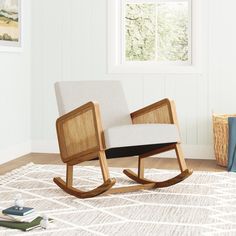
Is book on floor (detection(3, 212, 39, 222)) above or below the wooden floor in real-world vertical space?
above

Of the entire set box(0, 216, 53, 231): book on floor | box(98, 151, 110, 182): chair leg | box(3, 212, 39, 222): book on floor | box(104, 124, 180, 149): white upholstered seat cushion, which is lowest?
box(0, 216, 53, 231): book on floor

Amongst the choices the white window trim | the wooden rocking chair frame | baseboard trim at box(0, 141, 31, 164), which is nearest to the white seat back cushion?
the wooden rocking chair frame

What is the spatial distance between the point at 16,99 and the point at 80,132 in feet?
5.89

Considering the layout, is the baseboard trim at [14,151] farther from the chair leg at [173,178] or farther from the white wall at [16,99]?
the chair leg at [173,178]

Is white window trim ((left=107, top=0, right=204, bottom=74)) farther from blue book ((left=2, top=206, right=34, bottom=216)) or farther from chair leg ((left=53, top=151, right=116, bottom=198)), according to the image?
blue book ((left=2, top=206, right=34, bottom=216))

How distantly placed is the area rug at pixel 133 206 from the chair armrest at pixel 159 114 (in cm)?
47

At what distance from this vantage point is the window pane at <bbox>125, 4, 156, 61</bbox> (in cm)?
541

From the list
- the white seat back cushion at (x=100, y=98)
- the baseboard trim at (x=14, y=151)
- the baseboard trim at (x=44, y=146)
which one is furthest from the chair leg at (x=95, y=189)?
the baseboard trim at (x=44, y=146)

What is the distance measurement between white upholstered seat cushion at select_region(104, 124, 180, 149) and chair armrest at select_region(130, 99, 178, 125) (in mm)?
172

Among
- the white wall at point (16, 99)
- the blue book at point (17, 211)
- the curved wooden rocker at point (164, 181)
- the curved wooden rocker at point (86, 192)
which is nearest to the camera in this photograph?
the blue book at point (17, 211)

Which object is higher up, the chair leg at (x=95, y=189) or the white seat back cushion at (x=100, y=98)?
the white seat back cushion at (x=100, y=98)

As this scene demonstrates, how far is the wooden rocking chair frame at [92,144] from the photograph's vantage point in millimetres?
3344

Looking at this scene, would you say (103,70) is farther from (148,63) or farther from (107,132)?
(107,132)

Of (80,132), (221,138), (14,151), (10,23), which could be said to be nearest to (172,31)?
(221,138)
